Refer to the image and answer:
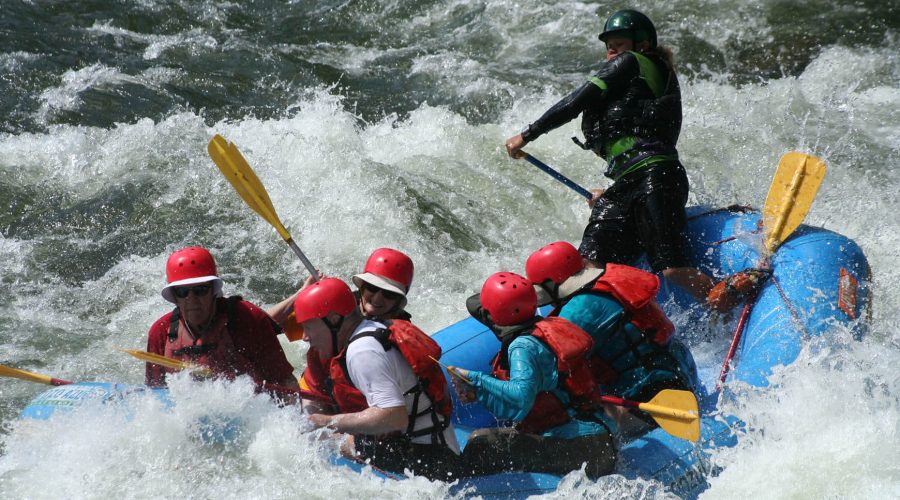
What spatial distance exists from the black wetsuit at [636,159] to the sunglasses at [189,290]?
183 centimetres

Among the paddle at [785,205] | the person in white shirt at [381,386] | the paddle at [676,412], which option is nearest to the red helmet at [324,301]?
the person in white shirt at [381,386]

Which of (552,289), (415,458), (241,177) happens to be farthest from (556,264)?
(241,177)

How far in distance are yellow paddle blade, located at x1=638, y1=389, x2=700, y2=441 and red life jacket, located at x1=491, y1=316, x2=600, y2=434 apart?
23 cm

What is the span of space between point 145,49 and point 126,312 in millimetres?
3894

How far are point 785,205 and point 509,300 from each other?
1.75m

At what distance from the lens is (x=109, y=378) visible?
5.54m

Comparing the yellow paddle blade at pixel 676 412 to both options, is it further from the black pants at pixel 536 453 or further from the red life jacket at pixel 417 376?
the red life jacket at pixel 417 376

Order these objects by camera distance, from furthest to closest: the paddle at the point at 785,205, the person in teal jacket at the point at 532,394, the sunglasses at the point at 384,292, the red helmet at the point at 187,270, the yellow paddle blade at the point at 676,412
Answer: the paddle at the point at 785,205, the red helmet at the point at 187,270, the sunglasses at the point at 384,292, the yellow paddle blade at the point at 676,412, the person in teal jacket at the point at 532,394

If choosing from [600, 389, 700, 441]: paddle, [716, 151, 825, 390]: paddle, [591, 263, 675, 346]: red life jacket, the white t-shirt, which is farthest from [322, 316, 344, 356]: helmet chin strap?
[716, 151, 825, 390]: paddle

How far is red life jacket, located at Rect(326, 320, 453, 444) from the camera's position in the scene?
3.44 metres

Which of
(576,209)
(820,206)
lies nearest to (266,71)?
(576,209)

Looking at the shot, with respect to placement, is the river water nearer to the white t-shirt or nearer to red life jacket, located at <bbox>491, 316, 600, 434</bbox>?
red life jacket, located at <bbox>491, 316, 600, 434</bbox>

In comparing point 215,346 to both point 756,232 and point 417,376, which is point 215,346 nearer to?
point 417,376

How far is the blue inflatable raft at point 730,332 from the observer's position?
3.94 metres
